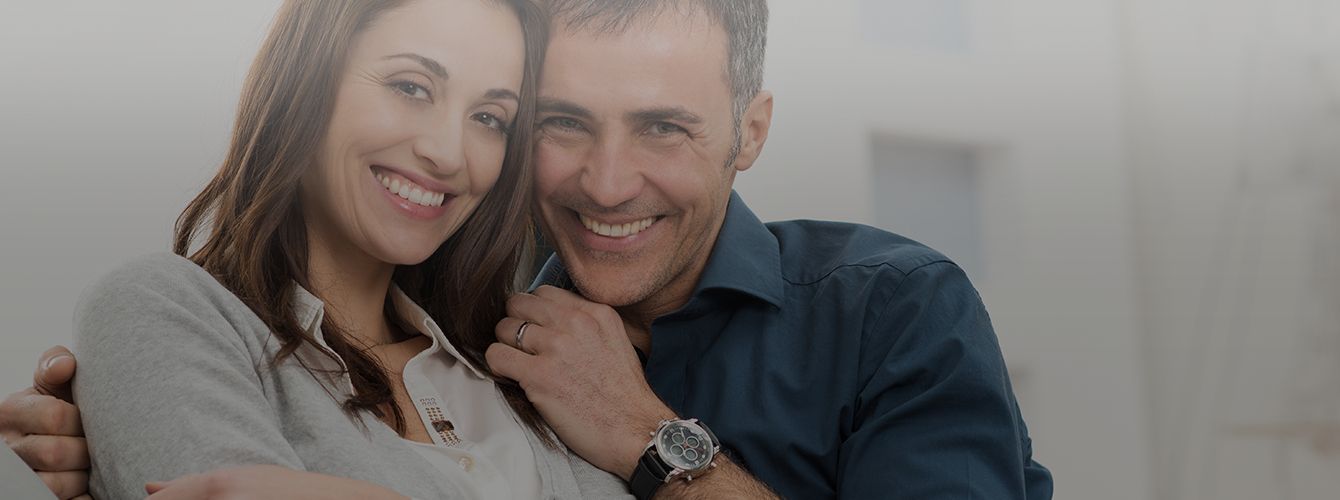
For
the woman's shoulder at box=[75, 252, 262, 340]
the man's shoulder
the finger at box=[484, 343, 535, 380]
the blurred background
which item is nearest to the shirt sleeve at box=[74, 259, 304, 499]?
the woman's shoulder at box=[75, 252, 262, 340]

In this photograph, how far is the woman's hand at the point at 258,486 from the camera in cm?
88

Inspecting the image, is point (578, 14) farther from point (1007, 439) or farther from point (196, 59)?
point (196, 59)

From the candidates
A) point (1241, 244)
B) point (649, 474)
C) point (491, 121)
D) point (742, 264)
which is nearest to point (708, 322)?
point (742, 264)

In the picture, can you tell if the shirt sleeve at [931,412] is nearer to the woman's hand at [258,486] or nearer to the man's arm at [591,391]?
the man's arm at [591,391]

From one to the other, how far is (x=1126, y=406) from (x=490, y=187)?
478cm

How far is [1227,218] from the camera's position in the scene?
5430mm

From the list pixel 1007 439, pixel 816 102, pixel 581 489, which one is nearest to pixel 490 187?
pixel 581 489

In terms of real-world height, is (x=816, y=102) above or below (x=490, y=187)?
below

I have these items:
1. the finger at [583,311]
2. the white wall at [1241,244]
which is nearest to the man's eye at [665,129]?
the finger at [583,311]

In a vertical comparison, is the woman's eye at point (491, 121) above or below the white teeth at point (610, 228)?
above

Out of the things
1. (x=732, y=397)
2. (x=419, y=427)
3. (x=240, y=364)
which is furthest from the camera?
(x=732, y=397)

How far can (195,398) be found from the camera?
3.27 ft

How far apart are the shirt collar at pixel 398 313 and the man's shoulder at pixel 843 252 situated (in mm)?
478

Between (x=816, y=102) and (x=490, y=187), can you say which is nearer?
(x=490, y=187)
